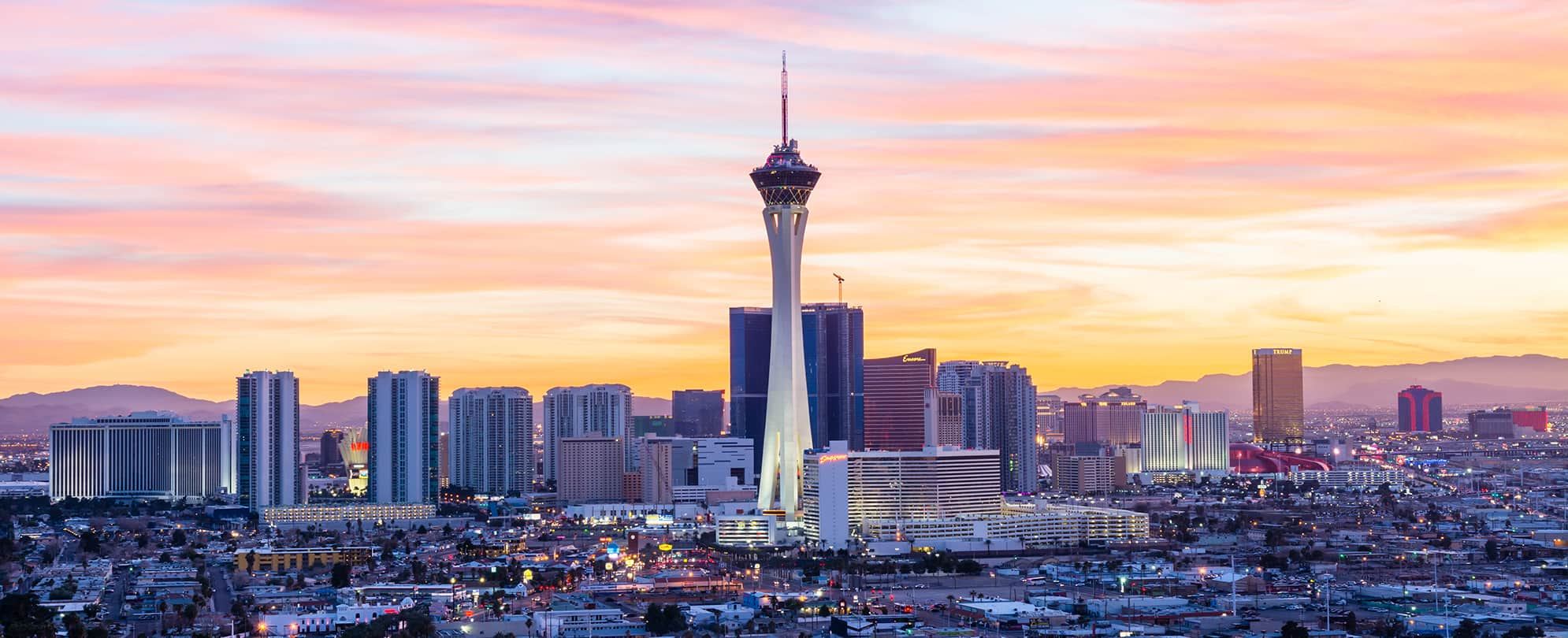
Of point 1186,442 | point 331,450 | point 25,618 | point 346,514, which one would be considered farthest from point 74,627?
point 1186,442

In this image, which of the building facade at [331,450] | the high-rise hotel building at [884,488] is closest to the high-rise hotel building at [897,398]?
the high-rise hotel building at [884,488]

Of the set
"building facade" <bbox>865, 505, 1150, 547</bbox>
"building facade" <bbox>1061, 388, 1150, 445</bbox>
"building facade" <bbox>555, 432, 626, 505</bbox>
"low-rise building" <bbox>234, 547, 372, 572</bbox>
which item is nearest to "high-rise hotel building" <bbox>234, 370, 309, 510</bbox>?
"building facade" <bbox>555, 432, 626, 505</bbox>

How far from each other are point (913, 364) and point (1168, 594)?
58342 millimetres

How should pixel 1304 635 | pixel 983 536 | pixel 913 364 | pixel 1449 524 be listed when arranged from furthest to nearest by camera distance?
pixel 913 364 < pixel 1449 524 < pixel 983 536 < pixel 1304 635

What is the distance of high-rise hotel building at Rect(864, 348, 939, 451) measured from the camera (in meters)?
121

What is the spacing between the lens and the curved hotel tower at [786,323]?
91.4 meters

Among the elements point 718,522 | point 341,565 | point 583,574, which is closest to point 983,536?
point 718,522

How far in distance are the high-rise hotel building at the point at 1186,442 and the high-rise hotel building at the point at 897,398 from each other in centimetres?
4186

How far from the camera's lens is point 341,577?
68.4 meters

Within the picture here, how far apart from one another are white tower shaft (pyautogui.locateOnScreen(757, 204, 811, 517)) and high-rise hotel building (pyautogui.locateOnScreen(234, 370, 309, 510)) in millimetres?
26272

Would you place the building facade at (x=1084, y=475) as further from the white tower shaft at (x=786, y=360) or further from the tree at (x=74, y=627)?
the tree at (x=74, y=627)

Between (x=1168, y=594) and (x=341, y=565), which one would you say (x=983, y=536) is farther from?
(x=341, y=565)

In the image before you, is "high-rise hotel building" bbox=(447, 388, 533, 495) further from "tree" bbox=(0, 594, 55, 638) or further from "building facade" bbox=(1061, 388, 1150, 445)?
"tree" bbox=(0, 594, 55, 638)

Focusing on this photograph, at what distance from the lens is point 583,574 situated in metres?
73.6
